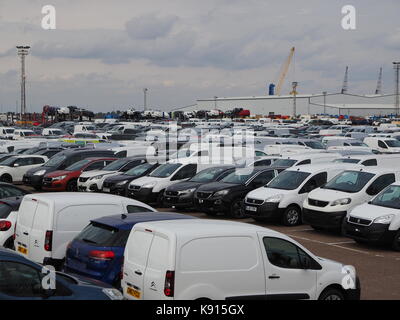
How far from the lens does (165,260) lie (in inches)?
292

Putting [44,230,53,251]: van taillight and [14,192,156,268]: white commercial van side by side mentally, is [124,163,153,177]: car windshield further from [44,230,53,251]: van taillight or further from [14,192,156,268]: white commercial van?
[44,230,53,251]: van taillight

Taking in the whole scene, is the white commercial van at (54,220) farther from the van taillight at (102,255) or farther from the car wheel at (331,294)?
the car wheel at (331,294)

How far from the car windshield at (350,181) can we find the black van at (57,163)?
42.6 feet

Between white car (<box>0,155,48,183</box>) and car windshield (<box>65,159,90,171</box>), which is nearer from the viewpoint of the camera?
car windshield (<box>65,159,90,171</box>)

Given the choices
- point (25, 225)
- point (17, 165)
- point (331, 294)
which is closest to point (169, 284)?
point (331, 294)

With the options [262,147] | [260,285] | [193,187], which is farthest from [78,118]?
[260,285]

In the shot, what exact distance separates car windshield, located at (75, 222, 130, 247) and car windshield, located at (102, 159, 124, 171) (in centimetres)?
1452

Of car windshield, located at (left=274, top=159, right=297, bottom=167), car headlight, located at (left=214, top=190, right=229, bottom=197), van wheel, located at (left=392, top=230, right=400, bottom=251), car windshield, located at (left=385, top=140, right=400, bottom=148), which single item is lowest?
van wheel, located at (left=392, top=230, right=400, bottom=251)

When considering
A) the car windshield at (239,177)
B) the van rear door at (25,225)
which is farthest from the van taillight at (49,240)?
the car windshield at (239,177)

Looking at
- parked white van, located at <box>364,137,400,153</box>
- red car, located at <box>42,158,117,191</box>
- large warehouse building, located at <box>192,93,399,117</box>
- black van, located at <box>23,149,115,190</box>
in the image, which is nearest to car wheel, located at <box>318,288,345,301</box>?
red car, located at <box>42,158,117,191</box>

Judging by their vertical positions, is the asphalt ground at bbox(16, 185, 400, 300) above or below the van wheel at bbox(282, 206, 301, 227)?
below

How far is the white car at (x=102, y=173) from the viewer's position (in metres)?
23.2

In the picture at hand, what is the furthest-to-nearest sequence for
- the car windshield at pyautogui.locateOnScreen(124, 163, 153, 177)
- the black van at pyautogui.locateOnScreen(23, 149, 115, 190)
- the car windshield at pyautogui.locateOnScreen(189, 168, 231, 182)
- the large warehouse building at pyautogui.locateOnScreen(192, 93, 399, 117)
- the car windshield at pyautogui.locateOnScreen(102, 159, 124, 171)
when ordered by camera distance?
the large warehouse building at pyautogui.locateOnScreen(192, 93, 399, 117)
the black van at pyautogui.locateOnScreen(23, 149, 115, 190)
the car windshield at pyautogui.locateOnScreen(102, 159, 124, 171)
the car windshield at pyautogui.locateOnScreen(124, 163, 153, 177)
the car windshield at pyautogui.locateOnScreen(189, 168, 231, 182)

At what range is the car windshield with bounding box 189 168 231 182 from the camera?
20.4 m
